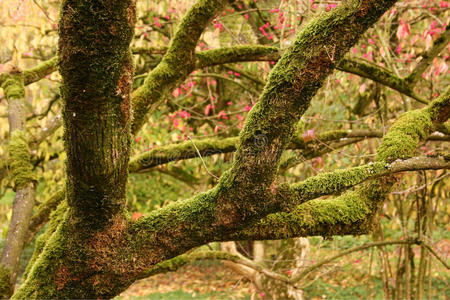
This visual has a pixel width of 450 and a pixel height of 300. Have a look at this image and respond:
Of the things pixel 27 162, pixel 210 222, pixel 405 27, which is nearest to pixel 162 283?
pixel 27 162

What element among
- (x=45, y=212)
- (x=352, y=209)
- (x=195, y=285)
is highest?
(x=352, y=209)

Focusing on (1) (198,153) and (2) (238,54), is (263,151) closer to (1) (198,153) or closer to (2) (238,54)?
(1) (198,153)

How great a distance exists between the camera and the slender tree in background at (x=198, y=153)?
131 cm

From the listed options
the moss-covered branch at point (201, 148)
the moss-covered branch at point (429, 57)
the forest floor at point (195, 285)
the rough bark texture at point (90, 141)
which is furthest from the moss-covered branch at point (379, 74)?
the forest floor at point (195, 285)

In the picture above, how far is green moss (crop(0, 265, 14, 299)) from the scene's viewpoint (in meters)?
3.06

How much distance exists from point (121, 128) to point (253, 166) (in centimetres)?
55

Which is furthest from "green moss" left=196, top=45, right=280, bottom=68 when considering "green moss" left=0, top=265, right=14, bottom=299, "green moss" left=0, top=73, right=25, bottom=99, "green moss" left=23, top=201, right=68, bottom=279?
"green moss" left=0, top=265, right=14, bottom=299

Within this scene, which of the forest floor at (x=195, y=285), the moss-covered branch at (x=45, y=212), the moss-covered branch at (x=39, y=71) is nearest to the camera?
the moss-covered branch at (x=45, y=212)

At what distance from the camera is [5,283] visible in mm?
3082

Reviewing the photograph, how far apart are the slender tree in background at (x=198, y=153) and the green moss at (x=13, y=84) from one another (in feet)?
7.46

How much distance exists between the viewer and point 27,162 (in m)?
3.56

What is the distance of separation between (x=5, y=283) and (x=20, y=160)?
1.07 m

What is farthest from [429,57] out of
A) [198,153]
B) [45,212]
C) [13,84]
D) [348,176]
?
[13,84]

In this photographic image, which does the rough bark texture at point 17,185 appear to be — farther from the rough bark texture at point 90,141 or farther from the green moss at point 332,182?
the green moss at point 332,182
